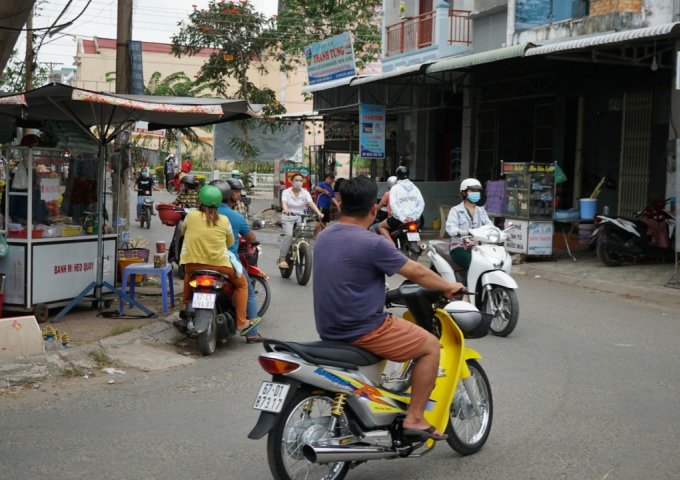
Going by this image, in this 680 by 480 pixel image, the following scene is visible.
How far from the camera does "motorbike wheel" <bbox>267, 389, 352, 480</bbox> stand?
4.30 meters

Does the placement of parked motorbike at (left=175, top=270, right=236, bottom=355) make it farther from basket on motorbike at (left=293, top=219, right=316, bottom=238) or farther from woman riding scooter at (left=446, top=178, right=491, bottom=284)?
basket on motorbike at (left=293, top=219, right=316, bottom=238)

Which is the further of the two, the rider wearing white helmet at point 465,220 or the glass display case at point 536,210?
the glass display case at point 536,210

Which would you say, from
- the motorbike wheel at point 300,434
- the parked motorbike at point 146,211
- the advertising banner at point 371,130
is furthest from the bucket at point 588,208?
the parked motorbike at point 146,211

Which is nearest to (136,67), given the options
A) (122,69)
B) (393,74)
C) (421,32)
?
(122,69)

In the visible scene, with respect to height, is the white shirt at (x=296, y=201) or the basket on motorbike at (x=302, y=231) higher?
the white shirt at (x=296, y=201)

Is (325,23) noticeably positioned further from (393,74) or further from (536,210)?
(536,210)

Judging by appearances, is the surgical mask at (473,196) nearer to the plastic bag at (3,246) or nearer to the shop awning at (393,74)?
the plastic bag at (3,246)

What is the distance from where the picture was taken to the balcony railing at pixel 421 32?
2244cm

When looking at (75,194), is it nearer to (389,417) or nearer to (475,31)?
(389,417)

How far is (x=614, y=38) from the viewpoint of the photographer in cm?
1306

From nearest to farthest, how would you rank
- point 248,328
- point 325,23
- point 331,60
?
point 248,328, point 331,60, point 325,23

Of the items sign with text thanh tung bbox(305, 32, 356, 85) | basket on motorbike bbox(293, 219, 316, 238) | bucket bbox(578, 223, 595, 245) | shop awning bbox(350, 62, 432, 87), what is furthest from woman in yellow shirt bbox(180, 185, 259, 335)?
sign with text thanh tung bbox(305, 32, 356, 85)

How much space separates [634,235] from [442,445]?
10.1m

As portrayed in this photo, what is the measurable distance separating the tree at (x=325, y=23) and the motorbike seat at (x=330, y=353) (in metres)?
26.3
